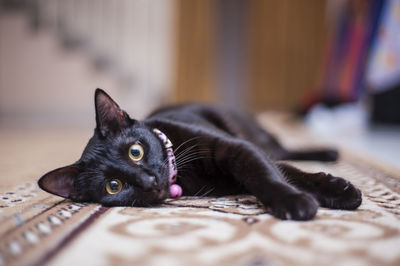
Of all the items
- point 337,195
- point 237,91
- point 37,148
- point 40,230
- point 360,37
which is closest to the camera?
point 40,230

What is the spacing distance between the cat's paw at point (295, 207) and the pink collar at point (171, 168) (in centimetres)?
32

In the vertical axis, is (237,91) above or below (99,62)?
below

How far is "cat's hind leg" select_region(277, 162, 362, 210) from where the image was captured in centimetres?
85

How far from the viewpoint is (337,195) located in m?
0.87

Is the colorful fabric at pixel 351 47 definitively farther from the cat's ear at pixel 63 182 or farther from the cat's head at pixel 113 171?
the cat's ear at pixel 63 182

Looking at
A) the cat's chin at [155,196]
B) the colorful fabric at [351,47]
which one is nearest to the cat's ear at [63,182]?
the cat's chin at [155,196]

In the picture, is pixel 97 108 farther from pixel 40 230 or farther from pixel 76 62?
pixel 76 62

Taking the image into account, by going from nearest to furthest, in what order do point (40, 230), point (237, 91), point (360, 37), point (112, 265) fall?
point (112, 265) < point (40, 230) < point (360, 37) < point (237, 91)

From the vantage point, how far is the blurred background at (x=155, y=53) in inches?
208

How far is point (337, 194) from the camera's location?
867mm

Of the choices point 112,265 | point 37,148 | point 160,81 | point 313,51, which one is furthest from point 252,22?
point 112,265

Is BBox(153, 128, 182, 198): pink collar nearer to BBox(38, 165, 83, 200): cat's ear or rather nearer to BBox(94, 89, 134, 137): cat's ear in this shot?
BBox(94, 89, 134, 137): cat's ear

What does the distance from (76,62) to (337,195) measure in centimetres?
519

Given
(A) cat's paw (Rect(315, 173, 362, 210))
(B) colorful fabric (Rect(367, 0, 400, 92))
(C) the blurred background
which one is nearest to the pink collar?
(A) cat's paw (Rect(315, 173, 362, 210))
